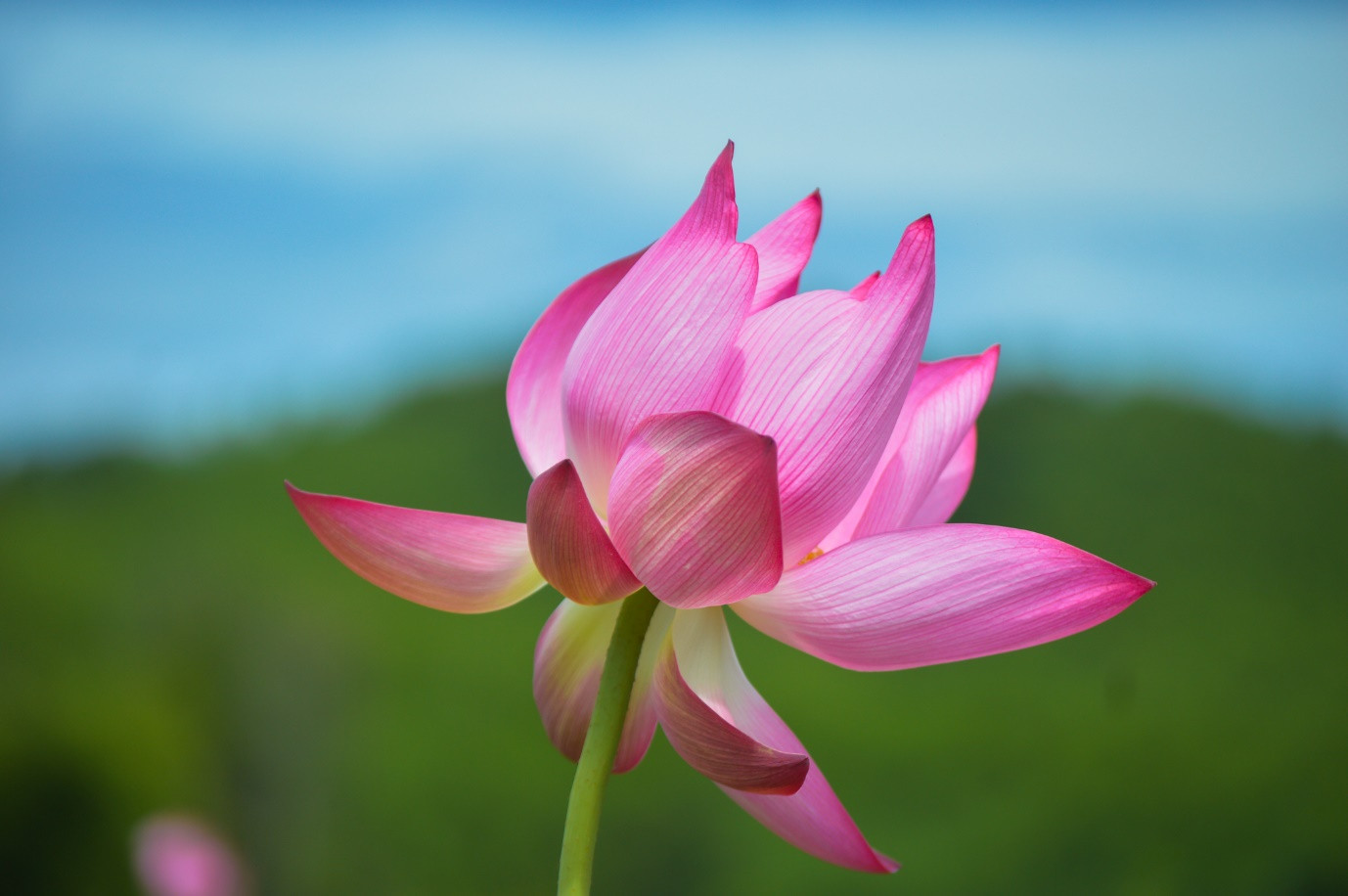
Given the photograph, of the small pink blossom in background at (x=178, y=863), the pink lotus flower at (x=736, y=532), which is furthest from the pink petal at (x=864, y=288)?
the small pink blossom in background at (x=178, y=863)

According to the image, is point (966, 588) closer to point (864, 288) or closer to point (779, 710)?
point (864, 288)

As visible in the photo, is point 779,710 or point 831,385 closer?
point 831,385

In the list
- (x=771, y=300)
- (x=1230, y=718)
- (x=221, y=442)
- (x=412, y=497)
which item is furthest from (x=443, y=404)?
(x=771, y=300)

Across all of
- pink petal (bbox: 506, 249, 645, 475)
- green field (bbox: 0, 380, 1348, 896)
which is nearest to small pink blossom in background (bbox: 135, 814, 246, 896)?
green field (bbox: 0, 380, 1348, 896)

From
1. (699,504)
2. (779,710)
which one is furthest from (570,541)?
(779,710)

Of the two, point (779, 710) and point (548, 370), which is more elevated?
point (548, 370)

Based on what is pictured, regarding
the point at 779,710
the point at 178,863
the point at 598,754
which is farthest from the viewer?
the point at 779,710

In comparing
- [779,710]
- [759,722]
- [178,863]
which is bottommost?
[178,863]
